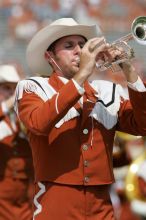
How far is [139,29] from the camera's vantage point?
3.91m

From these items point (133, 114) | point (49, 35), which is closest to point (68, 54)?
point (49, 35)

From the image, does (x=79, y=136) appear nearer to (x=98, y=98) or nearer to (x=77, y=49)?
(x=98, y=98)

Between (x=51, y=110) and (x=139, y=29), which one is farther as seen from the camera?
(x=139, y=29)

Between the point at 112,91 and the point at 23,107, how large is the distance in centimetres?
60

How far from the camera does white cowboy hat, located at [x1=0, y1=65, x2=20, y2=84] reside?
6977 mm

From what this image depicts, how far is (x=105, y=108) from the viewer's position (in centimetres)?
407

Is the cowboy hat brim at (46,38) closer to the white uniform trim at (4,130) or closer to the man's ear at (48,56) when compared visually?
the man's ear at (48,56)

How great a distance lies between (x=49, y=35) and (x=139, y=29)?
2.17 feet

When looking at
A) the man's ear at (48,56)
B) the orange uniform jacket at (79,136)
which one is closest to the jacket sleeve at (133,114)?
the orange uniform jacket at (79,136)

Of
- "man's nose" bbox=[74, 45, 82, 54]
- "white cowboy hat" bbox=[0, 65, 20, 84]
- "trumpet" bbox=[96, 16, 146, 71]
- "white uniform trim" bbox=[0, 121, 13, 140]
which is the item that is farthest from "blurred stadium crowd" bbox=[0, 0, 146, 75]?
"trumpet" bbox=[96, 16, 146, 71]

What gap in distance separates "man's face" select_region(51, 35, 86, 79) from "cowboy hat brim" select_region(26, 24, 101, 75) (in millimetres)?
37

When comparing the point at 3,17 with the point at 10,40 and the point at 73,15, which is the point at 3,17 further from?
the point at 73,15

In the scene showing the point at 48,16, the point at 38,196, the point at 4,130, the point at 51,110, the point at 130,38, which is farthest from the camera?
the point at 48,16

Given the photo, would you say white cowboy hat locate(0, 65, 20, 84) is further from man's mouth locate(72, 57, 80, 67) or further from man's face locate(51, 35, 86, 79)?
man's mouth locate(72, 57, 80, 67)
